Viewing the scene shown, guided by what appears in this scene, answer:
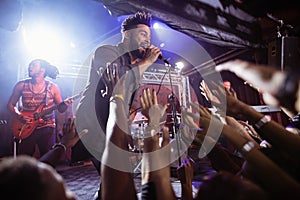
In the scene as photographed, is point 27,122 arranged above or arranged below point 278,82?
below

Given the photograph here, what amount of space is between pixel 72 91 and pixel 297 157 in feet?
26.0

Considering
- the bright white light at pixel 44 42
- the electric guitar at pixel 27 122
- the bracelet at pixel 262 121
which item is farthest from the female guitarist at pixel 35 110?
the bracelet at pixel 262 121

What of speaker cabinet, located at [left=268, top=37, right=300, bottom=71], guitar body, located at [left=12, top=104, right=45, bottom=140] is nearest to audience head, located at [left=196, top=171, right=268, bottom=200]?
speaker cabinet, located at [left=268, top=37, right=300, bottom=71]

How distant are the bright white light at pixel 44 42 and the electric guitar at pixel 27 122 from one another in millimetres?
2539

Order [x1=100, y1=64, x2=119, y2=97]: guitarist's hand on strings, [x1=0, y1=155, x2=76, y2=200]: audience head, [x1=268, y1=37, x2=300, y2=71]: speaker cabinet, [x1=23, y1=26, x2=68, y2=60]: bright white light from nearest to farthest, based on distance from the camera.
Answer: [x1=0, y1=155, x2=76, y2=200]: audience head, [x1=100, y1=64, x2=119, y2=97]: guitarist's hand on strings, [x1=268, y1=37, x2=300, y2=71]: speaker cabinet, [x1=23, y1=26, x2=68, y2=60]: bright white light

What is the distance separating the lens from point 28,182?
843 millimetres

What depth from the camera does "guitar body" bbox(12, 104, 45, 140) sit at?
4.27 m

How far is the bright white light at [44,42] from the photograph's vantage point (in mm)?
6219

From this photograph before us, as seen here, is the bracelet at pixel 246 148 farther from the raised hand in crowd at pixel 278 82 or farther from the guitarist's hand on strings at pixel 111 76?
the guitarist's hand on strings at pixel 111 76

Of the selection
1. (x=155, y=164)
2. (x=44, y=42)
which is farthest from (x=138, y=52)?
(x=44, y=42)

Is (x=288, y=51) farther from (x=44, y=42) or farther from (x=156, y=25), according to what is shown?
(x=44, y=42)

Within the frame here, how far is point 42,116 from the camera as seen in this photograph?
4395mm

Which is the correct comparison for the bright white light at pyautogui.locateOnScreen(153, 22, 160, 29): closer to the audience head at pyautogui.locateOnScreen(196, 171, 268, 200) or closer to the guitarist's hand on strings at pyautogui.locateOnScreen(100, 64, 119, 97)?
the guitarist's hand on strings at pyautogui.locateOnScreen(100, 64, 119, 97)

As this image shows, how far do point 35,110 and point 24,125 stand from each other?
34 cm
